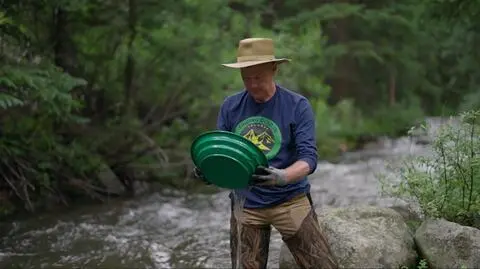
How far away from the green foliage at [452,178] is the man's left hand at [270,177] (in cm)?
213

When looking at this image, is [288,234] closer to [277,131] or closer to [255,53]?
[277,131]

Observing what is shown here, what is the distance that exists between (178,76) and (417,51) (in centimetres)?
1361

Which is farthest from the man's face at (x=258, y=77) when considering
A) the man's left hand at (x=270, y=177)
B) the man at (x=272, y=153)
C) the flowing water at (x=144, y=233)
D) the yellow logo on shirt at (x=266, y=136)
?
the flowing water at (x=144, y=233)

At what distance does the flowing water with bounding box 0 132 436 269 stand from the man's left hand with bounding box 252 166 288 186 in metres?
3.28

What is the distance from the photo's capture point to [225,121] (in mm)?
4074

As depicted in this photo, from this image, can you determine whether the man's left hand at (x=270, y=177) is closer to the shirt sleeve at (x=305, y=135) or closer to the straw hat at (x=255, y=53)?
the shirt sleeve at (x=305, y=135)

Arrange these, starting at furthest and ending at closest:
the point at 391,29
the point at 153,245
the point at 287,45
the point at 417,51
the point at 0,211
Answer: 1. the point at 417,51
2. the point at 391,29
3. the point at 287,45
4. the point at 0,211
5. the point at 153,245

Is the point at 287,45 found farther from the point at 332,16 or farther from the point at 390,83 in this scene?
the point at 390,83

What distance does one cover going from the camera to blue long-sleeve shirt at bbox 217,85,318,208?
151 inches

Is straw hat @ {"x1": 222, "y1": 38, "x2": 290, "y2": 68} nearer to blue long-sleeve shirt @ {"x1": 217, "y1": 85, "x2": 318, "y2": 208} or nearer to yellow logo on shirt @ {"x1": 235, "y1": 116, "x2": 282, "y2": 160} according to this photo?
blue long-sleeve shirt @ {"x1": 217, "y1": 85, "x2": 318, "y2": 208}

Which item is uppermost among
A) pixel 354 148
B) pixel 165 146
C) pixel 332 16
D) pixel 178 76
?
pixel 332 16

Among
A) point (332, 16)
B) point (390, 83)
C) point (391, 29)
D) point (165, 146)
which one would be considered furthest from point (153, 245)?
point (390, 83)

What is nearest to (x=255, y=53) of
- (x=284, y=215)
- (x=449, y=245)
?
(x=284, y=215)

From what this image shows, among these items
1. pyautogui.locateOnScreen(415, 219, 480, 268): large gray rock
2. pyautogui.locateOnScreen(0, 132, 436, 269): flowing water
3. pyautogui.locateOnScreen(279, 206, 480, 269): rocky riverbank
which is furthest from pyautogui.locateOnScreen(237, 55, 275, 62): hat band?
pyautogui.locateOnScreen(0, 132, 436, 269): flowing water
